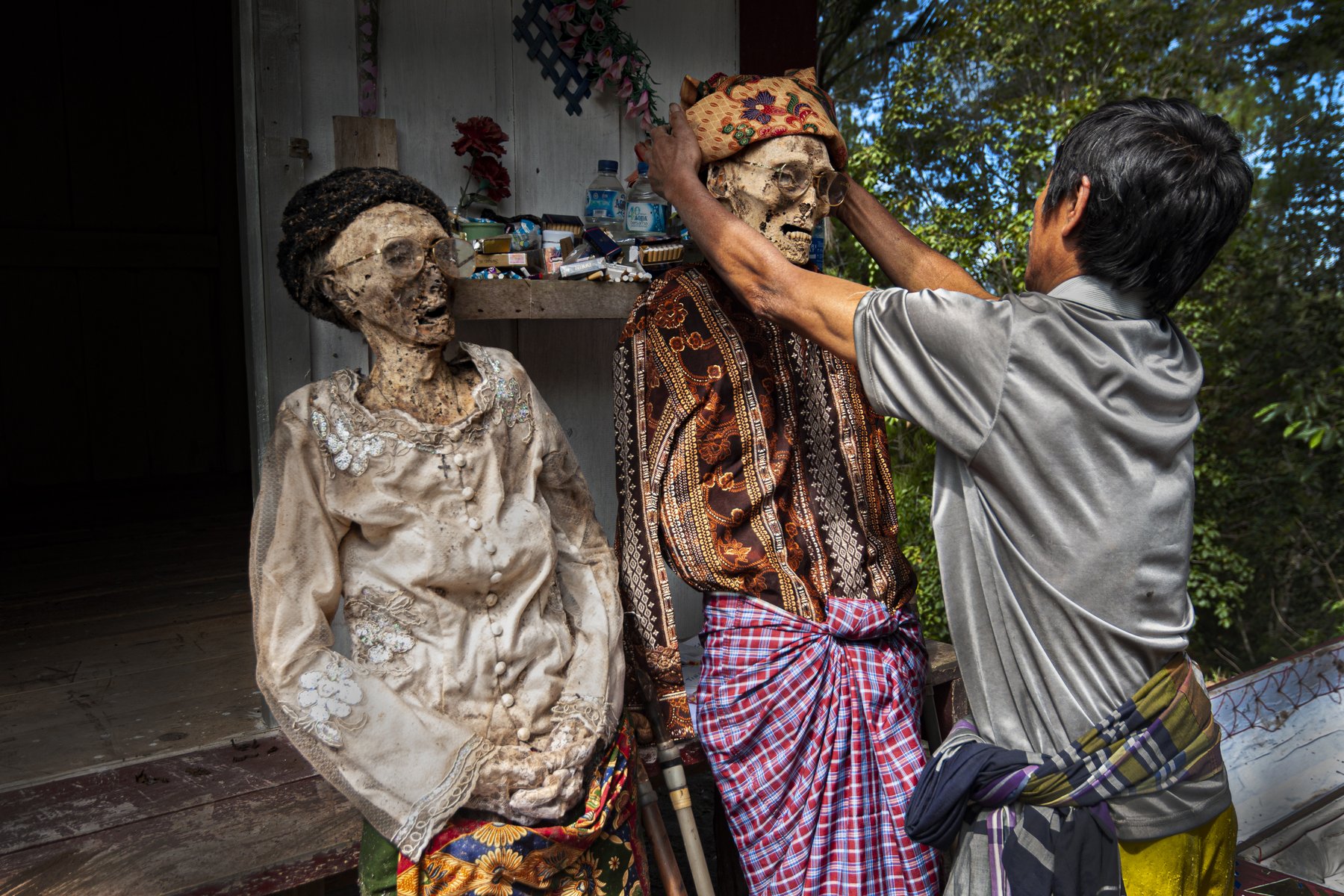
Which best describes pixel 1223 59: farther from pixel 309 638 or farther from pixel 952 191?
pixel 309 638

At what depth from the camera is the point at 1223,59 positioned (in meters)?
9.70

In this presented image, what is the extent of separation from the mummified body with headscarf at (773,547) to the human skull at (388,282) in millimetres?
521

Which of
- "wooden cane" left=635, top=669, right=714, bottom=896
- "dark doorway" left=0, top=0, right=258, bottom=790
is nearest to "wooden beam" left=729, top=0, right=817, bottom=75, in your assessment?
"wooden cane" left=635, top=669, right=714, bottom=896

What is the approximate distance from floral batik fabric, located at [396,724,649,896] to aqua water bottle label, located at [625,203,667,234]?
1.52m

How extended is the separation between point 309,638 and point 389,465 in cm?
34

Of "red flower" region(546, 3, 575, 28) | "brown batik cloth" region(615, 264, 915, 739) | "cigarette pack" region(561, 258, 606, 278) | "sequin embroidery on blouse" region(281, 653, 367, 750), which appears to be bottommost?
"sequin embroidery on blouse" region(281, 653, 367, 750)

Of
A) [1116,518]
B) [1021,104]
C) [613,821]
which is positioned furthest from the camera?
[1021,104]

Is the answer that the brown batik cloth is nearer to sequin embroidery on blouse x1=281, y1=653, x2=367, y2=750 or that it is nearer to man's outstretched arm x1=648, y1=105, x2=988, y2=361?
man's outstretched arm x1=648, y1=105, x2=988, y2=361

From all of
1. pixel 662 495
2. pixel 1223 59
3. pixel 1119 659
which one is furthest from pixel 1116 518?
pixel 1223 59

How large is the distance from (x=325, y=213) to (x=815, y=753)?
4.69 ft

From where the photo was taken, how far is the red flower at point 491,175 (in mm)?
2939

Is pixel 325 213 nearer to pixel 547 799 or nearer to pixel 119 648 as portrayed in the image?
pixel 547 799

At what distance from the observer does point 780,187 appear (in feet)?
7.53

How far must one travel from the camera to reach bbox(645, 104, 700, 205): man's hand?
227 centimetres
